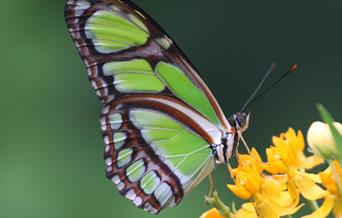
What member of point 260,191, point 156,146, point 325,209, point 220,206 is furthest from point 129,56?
point 325,209

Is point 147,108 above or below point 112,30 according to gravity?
below

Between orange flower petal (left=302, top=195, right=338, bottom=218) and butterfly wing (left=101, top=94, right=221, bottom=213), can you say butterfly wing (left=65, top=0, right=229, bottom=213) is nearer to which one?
butterfly wing (left=101, top=94, right=221, bottom=213)

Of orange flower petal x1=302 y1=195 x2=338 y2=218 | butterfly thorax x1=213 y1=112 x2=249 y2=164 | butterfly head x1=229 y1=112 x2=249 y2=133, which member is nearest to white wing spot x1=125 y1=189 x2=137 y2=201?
butterfly thorax x1=213 y1=112 x2=249 y2=164

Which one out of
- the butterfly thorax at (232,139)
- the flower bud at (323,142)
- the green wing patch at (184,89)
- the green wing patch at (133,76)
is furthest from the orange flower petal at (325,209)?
the green wing patch at (133,76)

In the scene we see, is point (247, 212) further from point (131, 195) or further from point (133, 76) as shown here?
point (133, 76)

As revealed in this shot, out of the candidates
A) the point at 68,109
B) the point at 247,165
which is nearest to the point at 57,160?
the point at 68,109

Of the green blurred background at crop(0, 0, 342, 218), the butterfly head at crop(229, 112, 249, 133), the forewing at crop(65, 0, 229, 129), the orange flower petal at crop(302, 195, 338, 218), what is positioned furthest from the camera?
the green blurred background at crop(0, 0, 342, 218)

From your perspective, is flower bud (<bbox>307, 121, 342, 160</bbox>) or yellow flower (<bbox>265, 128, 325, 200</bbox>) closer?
flower bud (<bbox>307, 121, 342, 160</bbox>)

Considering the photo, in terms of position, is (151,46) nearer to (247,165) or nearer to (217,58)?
(247,165)
